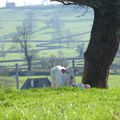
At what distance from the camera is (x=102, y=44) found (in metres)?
17.6

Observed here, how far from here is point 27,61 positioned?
68562 millimetres

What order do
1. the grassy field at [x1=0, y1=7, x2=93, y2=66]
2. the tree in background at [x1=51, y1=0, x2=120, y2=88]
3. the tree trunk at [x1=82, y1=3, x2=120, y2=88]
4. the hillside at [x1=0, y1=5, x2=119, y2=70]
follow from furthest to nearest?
the grassy field at [x1=0, y1=7, x2=93, y2=66], the hillside at [x1=0, y1=5, x2=119, y2=70], the tree trunk at [x1=82, y1=3, x2=120, y2=88], the tree in background at [x1=51, y1=0, x2=120, y2=88]

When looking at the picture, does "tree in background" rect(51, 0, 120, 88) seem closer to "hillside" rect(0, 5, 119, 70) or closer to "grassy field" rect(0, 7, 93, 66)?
"hillside" rect(0, 5, 119, 70)

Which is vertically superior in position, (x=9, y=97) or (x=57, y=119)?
(x=57, y=119)

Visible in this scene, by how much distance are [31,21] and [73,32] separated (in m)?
11.9

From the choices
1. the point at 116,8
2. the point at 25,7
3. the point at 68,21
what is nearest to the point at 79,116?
the point at 116,8

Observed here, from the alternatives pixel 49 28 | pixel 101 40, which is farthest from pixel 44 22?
pixel 101 40

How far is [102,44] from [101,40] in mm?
156

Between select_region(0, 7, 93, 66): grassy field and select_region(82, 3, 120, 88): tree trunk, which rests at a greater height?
select_region(82, 3, 120, 88): tree trunk

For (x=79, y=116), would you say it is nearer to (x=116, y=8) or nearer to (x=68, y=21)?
(x=116, y=8)

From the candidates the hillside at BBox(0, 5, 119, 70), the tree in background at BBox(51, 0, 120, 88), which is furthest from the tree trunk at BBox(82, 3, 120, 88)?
the hillside at BBox(0, 5, 119, 70)

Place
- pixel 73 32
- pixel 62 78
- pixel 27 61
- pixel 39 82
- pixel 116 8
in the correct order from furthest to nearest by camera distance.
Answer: pixel 73 32, pixel 27 61, pixel 39 82, pixel 62 78, pixel 116 8

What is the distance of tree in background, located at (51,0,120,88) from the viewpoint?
56.7 ft

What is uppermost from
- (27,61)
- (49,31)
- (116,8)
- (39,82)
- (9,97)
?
(116,8)
